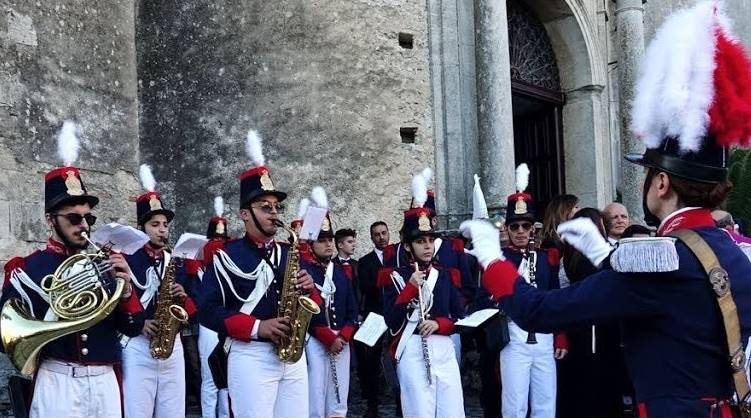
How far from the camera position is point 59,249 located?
5.47 meters

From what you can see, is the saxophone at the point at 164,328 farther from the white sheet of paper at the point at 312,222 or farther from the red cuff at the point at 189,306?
the white sheet of paper at the point at 312,222

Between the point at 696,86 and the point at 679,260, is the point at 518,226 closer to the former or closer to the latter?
the point at 696,86

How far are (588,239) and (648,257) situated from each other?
38cm

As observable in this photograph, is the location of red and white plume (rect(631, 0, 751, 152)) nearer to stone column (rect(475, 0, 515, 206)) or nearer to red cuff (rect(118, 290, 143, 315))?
red cuff (rect(118, 290, 143, 315))

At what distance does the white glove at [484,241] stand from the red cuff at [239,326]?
2.77m

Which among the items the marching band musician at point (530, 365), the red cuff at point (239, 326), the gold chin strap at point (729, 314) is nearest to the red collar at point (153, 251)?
the red cuff at point (239, 326)

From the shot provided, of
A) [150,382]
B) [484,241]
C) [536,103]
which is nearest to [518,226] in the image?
[150,382]

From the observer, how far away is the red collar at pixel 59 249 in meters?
5.46

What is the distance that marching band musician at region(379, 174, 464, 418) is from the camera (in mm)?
7523

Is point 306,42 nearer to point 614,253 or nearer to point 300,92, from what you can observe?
point 300,92

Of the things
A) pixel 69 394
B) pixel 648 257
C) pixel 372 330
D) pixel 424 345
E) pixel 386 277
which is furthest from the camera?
pixel 372 330

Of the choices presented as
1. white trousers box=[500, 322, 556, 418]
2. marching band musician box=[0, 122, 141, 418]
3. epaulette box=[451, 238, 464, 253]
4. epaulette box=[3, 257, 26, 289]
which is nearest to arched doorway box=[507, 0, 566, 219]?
epaulette box=[451, 238, 464, 253]

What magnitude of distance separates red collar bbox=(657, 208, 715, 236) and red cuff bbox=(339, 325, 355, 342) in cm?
590

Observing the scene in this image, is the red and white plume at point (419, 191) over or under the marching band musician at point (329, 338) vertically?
over
